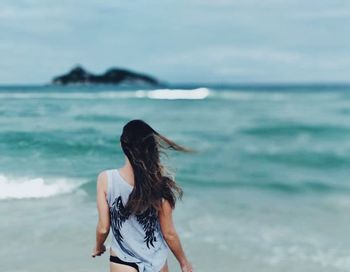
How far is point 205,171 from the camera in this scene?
1020cm

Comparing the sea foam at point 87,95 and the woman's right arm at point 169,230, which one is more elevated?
the woman's right arm at point 169,230

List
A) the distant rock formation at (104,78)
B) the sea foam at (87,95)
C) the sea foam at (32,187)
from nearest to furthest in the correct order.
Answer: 1. the sea foam at (32,187)
2. the sea foam at (87,95)
3. the distant rock formation at (104,78)

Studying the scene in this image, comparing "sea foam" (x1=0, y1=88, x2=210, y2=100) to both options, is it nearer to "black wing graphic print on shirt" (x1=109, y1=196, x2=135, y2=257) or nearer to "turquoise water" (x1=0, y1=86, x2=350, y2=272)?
"turquoise water" (x1=0, y1=86, x2=350, y2=272)

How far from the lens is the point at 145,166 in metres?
2.40

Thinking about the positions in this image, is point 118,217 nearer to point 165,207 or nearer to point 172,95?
point 165,207

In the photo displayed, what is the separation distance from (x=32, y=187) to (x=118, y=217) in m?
5.95

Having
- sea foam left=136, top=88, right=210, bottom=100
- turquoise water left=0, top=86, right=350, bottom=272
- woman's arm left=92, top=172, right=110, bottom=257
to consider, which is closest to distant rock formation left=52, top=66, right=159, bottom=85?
sea foam left=136, top=88, right=210, bottom=100

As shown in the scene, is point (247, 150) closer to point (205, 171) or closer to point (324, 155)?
point (324, 155)

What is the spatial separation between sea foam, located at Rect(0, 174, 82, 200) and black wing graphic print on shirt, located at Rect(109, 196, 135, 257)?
17.2ft

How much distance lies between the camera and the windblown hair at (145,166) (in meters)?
2.38

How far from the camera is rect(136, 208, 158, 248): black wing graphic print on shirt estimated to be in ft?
8.04

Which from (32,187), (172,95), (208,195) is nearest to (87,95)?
(172,95)

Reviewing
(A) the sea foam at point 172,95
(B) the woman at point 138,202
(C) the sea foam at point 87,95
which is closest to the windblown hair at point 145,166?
(B) the woman at point 138,202

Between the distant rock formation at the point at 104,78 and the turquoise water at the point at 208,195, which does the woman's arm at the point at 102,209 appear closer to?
the turquoise water at the point at 208,195
